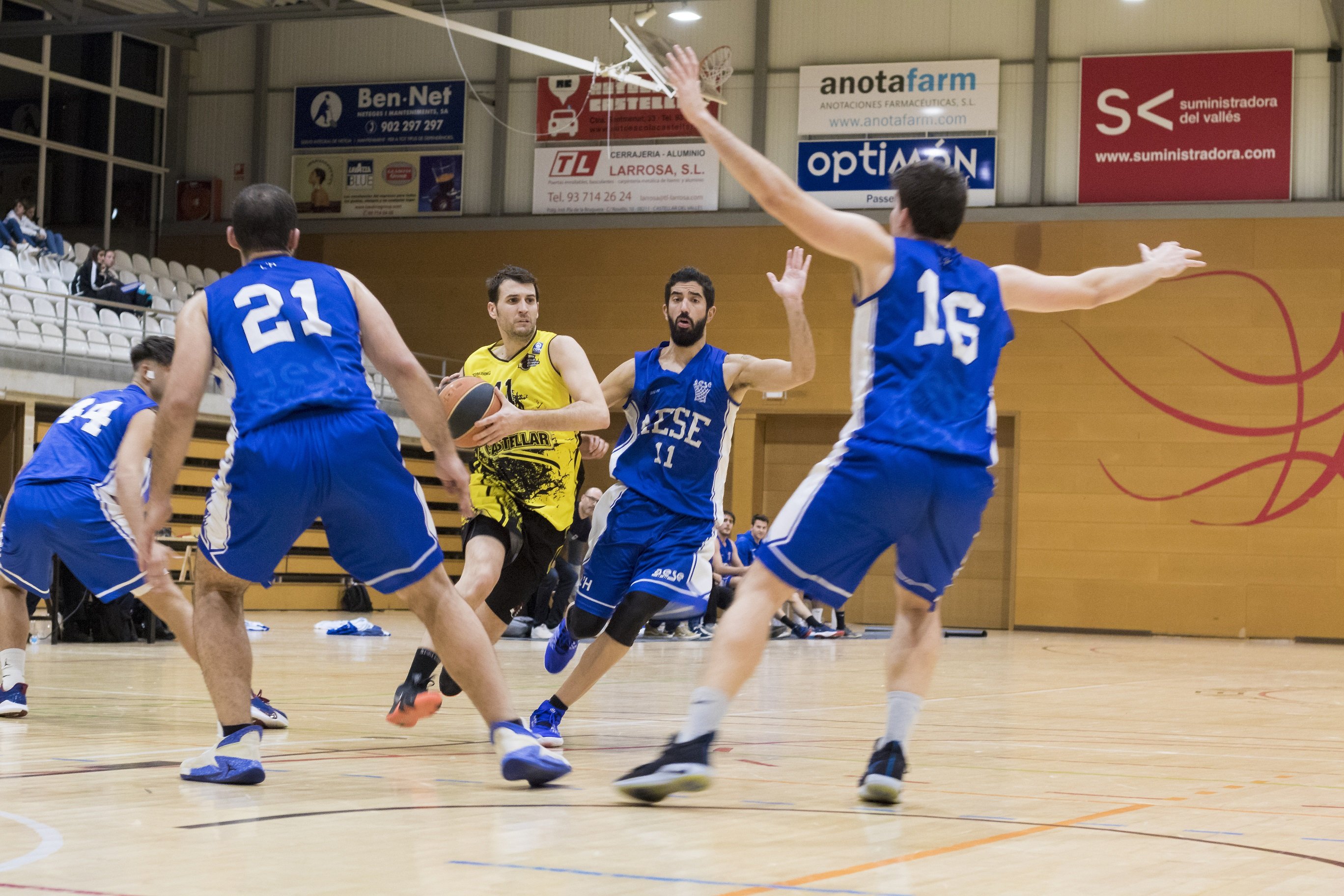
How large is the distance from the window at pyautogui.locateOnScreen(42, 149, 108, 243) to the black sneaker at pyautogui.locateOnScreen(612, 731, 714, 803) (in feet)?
65.3

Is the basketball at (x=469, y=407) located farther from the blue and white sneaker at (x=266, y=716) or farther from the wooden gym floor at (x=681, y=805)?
the blue and white sneaker at (x=266, y=716)

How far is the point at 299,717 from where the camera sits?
238 inches

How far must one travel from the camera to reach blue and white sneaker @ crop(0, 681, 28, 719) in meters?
5.80

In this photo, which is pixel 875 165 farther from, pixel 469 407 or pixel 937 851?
pixel 937 851

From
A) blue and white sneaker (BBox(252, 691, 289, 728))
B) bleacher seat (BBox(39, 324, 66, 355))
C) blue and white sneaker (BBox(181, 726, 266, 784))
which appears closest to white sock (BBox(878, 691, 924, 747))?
blue and white sneaker (BBox(181, 726, 266, 784))

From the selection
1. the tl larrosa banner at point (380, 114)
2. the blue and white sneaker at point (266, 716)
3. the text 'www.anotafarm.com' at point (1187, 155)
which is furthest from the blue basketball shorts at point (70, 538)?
the tl larrosa banner at point (380, 114)

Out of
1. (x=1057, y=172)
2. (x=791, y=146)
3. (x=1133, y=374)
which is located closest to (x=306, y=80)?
(x=791, y=146)

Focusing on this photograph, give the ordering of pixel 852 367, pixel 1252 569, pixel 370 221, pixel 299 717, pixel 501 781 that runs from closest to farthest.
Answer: pixel 852 367 < pixel 501 781 < pixel 299 717 < pixel 1252 569 < pixel 370 221

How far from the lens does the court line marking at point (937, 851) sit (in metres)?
2.72

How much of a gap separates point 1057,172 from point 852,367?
16.8m

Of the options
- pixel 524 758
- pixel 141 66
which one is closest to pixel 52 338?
pixel 141 66

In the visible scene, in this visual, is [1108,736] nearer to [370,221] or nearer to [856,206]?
Answer: [856,206]

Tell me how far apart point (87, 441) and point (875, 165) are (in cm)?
1486

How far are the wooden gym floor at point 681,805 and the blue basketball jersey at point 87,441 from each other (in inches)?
37.9
